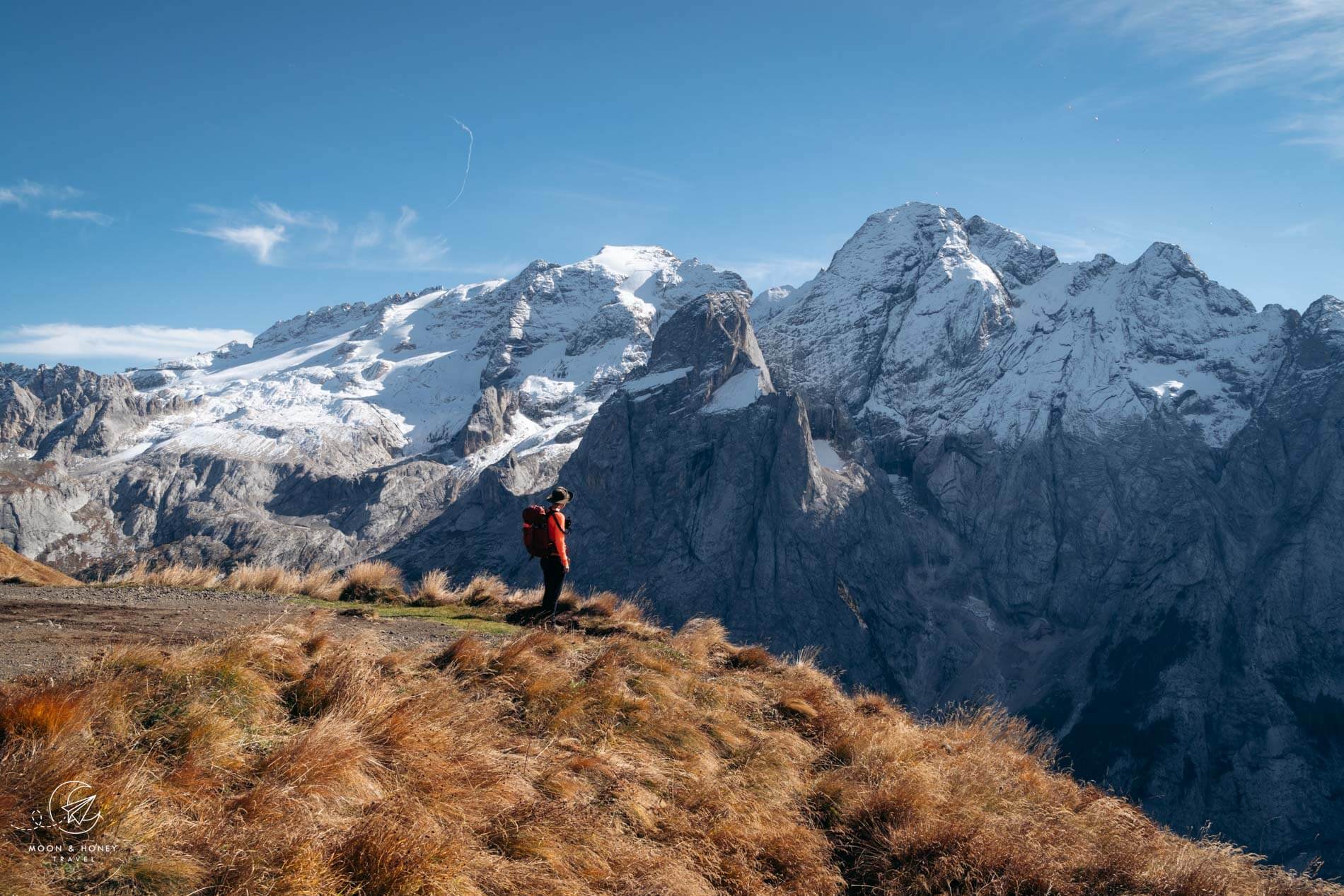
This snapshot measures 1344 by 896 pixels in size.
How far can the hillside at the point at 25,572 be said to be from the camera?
16000 millimetres

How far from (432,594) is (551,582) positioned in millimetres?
4266

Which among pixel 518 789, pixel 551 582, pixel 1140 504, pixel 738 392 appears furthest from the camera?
pixel 738 392

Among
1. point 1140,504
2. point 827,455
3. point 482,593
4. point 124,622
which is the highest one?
point 827,455

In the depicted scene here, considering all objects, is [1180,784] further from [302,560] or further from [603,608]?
[302,560]

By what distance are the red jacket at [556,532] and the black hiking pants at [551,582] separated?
111 millimetres

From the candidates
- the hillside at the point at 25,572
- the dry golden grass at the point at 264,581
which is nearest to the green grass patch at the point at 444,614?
the dry golden grass at the point at 264,581

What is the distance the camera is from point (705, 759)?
8.24 metres

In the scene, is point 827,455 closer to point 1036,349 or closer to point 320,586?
point 1036,349

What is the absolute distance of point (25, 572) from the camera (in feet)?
60.1

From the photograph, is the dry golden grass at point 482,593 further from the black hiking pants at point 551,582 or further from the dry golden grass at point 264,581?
the dry golden grass at point 264,581

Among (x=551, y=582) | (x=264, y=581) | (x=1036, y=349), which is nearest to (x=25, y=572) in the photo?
(x=264, y=581)

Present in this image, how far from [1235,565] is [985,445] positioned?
150 ft

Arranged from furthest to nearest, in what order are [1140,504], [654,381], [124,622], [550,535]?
[654,381] < [1140,504] < [550,535] < [124,622]

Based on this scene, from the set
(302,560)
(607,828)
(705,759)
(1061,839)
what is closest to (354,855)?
(607,828)
